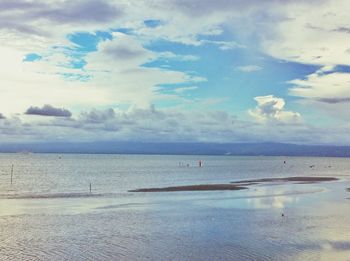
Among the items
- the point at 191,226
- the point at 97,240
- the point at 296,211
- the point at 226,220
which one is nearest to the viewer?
the point at 97,240

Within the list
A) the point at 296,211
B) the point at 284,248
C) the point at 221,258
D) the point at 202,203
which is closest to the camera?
the point at 221,258

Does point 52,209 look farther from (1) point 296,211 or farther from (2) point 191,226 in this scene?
(1) point 296,211

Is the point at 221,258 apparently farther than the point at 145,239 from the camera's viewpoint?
No

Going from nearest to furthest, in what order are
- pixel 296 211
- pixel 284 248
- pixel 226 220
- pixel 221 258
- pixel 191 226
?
1. pixel 221 258
2. pixel 284 248
3. pixel 191 226
4. pixel 226 220
5. pixel 296 211

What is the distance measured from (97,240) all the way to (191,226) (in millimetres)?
9891

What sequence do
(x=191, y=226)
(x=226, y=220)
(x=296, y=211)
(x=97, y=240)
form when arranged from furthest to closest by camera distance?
1. (x=296, y=211)
2. (x=226, y=220)
3. (x=191, y=226)
4. (x=97, y=240)

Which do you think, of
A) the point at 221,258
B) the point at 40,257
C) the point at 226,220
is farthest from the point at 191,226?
the point at 40,257

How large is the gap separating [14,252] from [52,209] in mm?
23914

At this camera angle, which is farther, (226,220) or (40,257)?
(226,220)

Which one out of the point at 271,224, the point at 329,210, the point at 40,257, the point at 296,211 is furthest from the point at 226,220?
the point at 40,257

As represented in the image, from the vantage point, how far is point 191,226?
41688 millimetres

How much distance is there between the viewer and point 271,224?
42781mm

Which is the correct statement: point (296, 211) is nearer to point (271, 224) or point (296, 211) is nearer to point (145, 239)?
point (271, 224)

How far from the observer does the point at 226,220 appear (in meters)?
45.3
